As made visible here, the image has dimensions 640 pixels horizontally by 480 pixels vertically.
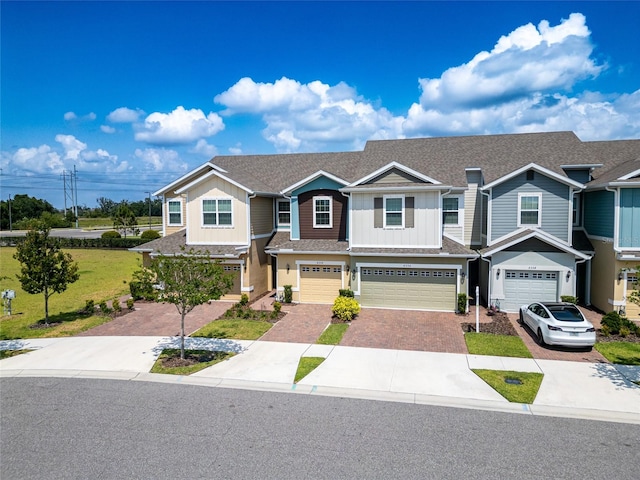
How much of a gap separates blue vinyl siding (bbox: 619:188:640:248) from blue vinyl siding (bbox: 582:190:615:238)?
1.60 feet

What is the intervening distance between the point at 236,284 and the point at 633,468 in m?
18.2

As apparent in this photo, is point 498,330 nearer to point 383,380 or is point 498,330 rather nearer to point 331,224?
point 383,380

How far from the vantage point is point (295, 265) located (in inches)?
901

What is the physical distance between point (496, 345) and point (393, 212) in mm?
7914

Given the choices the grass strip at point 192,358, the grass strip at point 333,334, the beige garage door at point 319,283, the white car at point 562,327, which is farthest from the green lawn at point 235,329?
the white car at point 562,327

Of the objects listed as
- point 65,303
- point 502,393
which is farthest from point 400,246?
point 65,303

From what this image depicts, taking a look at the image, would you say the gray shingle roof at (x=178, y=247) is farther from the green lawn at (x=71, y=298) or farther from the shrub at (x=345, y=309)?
the shrub at (x=345, y=309)

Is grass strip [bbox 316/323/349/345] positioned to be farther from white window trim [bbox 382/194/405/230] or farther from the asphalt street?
white window trim [bbox 382/194/405/230]

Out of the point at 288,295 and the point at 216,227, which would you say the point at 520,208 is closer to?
the point at 288,295

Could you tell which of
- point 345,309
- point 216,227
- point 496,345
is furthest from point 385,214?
point 216,227

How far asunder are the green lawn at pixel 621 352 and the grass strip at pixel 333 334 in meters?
8.89

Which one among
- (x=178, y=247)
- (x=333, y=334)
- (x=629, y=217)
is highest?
(x=629, y=217)

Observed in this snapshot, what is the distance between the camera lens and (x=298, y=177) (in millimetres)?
26812

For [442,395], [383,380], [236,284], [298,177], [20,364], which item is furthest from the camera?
[298,177]
